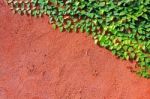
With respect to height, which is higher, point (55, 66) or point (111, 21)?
point (111, 21)

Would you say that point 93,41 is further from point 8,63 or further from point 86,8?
point 8,63

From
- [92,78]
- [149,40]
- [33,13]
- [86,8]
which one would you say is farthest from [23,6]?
[149,40]

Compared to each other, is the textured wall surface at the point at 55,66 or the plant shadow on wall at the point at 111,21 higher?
the plant shadow on wall at the point at 111,21

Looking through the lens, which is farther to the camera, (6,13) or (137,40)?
(6,13)

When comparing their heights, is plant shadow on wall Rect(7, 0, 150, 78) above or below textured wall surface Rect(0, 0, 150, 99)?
above

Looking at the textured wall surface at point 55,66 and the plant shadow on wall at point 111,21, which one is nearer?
the plant shadow on wall at point 111,21

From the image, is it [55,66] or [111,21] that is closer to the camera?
[111,21]

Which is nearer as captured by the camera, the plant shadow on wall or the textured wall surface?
the plant shadow on wall

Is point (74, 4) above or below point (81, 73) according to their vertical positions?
above
